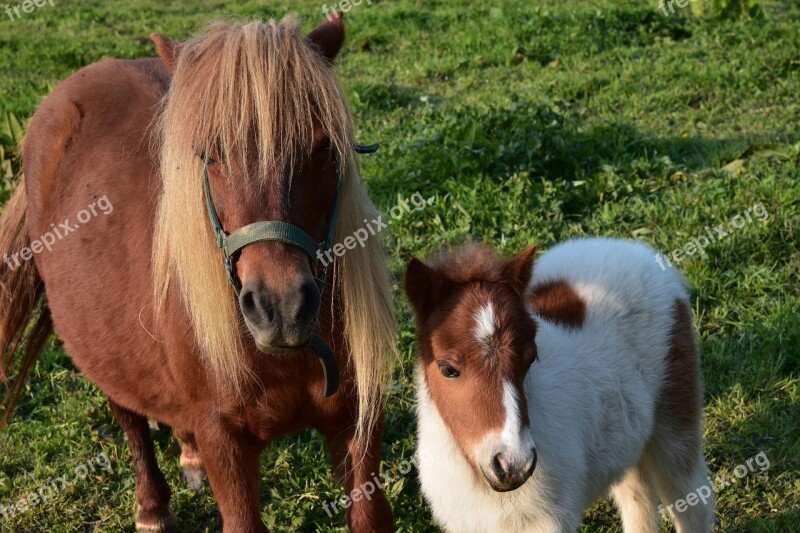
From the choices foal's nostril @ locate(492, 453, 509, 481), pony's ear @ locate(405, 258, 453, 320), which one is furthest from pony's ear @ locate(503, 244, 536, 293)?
foal's nostril @ locate(492, 453, 509, 481)

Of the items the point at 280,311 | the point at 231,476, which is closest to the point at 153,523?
the point at 231,476

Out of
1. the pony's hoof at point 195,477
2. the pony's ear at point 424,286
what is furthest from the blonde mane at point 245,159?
the pony's hoof at point 195,477

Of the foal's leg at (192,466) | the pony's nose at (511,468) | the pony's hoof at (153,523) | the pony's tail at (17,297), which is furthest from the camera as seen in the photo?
the pony's tail at (17,297)

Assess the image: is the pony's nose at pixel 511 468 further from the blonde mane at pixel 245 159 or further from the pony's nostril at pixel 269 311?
the pony's nostril at pixel 269 311

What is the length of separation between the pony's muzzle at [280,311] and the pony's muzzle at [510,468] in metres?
0.66

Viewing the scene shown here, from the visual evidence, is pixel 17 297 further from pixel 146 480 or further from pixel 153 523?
pixel 153 523

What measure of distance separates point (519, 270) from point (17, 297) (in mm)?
2680

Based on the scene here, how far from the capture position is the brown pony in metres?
2.51

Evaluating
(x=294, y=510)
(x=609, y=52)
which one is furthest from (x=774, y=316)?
(x=609, y=52)

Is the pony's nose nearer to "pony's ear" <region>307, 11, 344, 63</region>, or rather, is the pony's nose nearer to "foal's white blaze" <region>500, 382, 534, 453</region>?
"foal's white blaze" <region>500, 382, 534, 453</region>

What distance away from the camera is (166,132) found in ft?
9.02

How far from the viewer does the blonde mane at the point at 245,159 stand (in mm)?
2537

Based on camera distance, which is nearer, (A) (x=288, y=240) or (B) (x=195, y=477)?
(A) (x=288, y=240)

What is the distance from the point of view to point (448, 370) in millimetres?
2717
